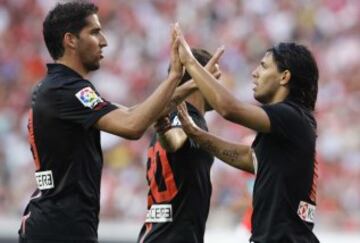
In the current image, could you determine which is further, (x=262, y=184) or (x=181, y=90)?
(x=181, y=90)

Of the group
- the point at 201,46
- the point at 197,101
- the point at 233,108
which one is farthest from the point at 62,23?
the point at 201,46

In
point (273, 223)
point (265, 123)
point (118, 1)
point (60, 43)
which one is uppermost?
point (118, 1)

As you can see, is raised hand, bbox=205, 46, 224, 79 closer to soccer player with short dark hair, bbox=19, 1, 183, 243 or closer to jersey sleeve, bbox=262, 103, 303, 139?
soccer player with short dark hair, bbox=19, 1, 183, 243

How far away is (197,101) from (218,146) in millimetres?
386

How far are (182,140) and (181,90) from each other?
0.34m

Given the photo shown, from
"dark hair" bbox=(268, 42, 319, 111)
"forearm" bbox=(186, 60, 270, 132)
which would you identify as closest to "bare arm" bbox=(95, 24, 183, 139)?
"forearm" bbox=(186, 60, 270, 132)

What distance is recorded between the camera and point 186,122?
23.0ft

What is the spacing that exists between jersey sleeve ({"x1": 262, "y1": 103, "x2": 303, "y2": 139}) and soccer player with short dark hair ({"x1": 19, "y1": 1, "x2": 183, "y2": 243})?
57 cm

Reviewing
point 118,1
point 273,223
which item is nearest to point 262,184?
point 273,223

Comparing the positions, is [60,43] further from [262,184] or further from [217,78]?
[262,184]

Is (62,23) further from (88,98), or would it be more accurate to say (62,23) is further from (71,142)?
(71,142)

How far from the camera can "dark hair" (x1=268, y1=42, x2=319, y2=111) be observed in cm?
657

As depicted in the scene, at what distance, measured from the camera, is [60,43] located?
677cm

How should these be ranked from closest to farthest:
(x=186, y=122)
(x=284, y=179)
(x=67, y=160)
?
(x=284, y=179) < (x=67, y=160) < (x=186, y=122)
